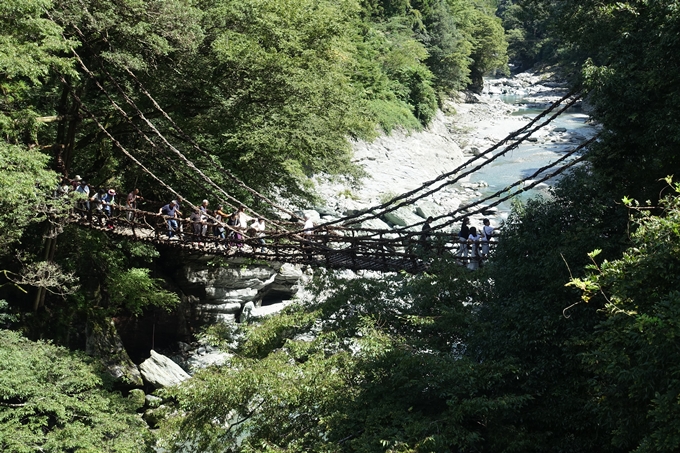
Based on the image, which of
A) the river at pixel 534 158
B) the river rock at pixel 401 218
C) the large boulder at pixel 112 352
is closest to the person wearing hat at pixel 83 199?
the large boulder at pixel 112 352

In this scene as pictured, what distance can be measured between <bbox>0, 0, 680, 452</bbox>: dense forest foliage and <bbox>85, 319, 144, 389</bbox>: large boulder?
270 mm

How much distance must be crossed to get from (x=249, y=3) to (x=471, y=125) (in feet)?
74.3

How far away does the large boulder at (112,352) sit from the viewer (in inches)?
475

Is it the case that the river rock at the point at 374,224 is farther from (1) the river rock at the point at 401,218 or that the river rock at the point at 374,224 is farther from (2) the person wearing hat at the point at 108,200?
(2) the person wearing hat at the point at 108,200

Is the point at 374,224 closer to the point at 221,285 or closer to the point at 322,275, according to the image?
the point at 221,285

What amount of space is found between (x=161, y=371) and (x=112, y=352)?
1.12m

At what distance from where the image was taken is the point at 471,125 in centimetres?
3366

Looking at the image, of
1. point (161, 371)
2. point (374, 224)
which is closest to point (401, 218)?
point (374, 224)

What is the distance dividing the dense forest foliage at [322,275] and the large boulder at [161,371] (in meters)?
1.19

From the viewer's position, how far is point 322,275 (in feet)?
30.5

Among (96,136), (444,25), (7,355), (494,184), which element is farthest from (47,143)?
(444,25)

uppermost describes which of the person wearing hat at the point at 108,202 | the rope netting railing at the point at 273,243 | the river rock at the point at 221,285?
the person wearing hat at the point at 108,202

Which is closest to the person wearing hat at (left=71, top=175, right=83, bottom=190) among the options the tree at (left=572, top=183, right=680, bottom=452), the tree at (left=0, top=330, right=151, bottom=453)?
the tree at (left=0, top=330, right=151, bottom=453)

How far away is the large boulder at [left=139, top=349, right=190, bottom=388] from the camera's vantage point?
475 inches
